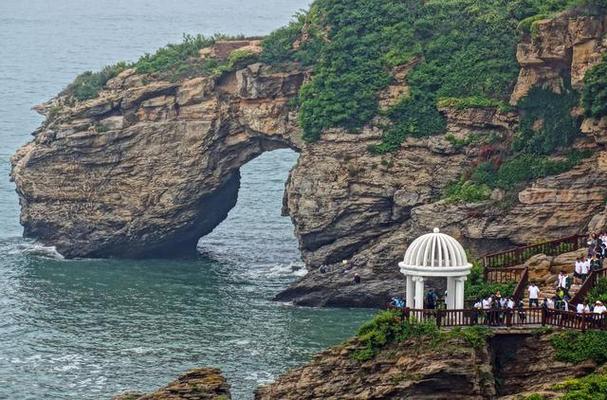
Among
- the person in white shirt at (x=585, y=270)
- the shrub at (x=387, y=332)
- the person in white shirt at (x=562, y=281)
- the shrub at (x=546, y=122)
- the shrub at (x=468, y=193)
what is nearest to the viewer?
the shrub at (x=387, y=332)

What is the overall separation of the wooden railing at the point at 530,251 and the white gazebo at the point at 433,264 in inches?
259

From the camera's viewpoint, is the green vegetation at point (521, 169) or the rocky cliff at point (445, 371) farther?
the green vegetation at point (521, 169)

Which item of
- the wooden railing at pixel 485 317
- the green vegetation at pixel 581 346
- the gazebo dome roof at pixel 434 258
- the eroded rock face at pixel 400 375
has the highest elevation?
the gazebo dome roof at pixel 434 258

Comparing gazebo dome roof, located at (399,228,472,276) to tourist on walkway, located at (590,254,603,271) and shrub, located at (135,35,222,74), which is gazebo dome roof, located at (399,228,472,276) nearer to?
tourist on walkway, located at (590,254,603,271)

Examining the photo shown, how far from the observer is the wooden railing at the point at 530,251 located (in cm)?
7869

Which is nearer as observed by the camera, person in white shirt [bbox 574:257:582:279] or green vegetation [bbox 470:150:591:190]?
person in white shirt [bbox 574:257:582:279]

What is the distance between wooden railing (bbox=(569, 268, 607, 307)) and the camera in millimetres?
71500

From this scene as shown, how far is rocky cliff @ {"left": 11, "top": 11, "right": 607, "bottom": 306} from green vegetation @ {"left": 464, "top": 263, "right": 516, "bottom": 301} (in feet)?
48.9

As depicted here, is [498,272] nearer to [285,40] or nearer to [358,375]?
[358,375]

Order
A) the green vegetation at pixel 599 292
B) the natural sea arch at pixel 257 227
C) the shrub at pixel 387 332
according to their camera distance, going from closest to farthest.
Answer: the shrub at pixel 387 332
the green vegetation at pixel 599 292
the natural sea arch at pixel 257 227

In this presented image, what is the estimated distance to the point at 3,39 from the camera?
19875 cm

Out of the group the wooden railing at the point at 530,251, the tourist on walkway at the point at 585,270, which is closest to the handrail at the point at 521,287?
the tourist on walkway at the point at 585,270

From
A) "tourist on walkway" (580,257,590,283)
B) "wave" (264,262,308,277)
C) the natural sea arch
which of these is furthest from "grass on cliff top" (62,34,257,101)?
"tourist on walkway" (580,257,590,283)

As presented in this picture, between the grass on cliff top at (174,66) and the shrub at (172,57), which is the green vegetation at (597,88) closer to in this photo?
the grass on cliff top at (174,66)
